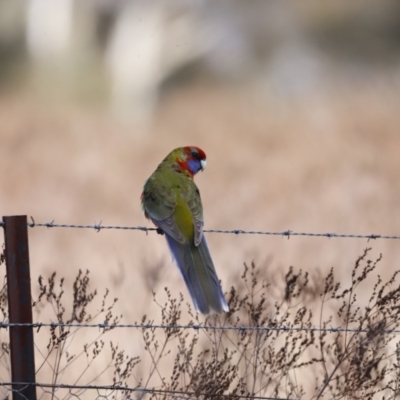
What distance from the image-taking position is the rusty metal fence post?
468 cm

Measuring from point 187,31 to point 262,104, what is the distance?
200 cm

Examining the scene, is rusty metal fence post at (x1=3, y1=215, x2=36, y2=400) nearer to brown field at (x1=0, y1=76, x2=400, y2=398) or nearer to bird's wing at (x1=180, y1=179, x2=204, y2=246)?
bird's wing at (x1=180, y1=179, x2=204, y2=246)

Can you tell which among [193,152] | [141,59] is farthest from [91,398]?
[141,59]

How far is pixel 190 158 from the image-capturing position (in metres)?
7.59

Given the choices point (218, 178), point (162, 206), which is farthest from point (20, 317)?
point (218, 178)

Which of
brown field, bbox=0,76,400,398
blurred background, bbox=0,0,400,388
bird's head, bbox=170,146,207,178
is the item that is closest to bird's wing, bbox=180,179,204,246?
bird's head, bbox=170,146,207,178

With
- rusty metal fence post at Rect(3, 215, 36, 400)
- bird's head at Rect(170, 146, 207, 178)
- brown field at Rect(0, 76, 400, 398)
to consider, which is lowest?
rusty metal fence post at Rect(3, 215, 36, 400)

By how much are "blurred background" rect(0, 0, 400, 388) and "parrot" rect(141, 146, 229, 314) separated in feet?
11.0

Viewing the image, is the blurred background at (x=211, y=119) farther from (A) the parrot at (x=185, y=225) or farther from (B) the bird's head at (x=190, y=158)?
(A) the parrot at (x=185, y=225)

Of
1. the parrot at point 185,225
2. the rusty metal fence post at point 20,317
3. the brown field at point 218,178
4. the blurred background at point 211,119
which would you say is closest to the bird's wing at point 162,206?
the parrot at point 185,225

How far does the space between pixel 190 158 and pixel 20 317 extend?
10.3 feet

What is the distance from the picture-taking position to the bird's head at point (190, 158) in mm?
7531

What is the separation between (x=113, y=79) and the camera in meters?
19.6

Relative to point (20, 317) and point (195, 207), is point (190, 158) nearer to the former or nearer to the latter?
point (195, 207)
